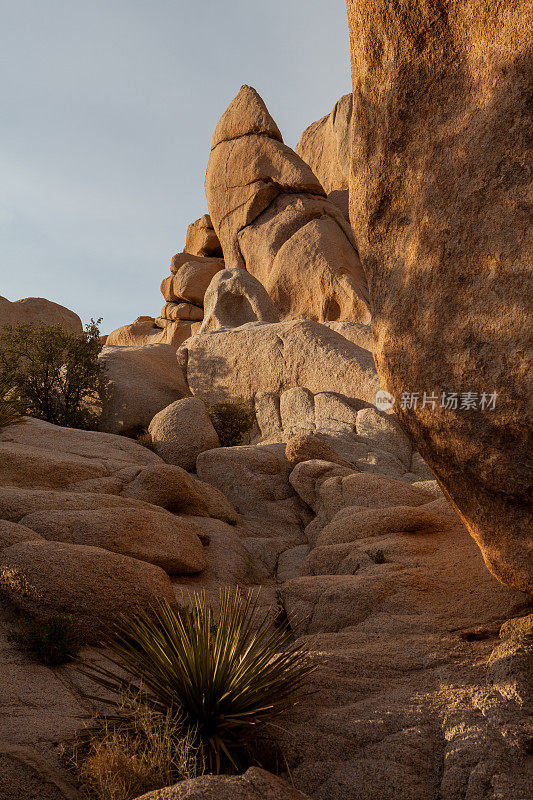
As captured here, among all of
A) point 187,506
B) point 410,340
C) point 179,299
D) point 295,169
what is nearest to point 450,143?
point 410,340

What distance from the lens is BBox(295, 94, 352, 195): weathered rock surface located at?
34.5 m

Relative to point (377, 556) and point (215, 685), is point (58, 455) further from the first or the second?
point (215, 685)

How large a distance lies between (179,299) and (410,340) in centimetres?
3252

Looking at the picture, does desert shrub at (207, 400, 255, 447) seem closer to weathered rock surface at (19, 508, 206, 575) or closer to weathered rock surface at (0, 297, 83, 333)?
weathered rock surface at (19, 508, 206, 575)

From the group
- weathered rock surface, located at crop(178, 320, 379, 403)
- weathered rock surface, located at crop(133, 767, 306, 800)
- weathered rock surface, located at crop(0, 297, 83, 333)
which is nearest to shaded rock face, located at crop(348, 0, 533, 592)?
weathered rock surface, located at crop(133, 767, 306, 800)

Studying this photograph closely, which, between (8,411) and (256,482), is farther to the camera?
(256,482)

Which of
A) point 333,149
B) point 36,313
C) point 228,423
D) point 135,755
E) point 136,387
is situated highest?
point 333,149

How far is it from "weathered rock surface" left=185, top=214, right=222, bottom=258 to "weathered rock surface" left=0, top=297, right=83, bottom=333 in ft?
40.4

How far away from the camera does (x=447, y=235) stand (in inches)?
171

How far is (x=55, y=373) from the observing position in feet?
52.6

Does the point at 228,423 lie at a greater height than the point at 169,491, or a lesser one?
greater

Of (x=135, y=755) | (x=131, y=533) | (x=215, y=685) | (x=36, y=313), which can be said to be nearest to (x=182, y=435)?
(x=131, y=533)

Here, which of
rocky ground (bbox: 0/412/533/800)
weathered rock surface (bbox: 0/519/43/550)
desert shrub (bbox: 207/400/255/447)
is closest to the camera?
rocky ground (bbox: 0/412/533/800)

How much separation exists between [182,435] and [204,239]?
82.9 ft
